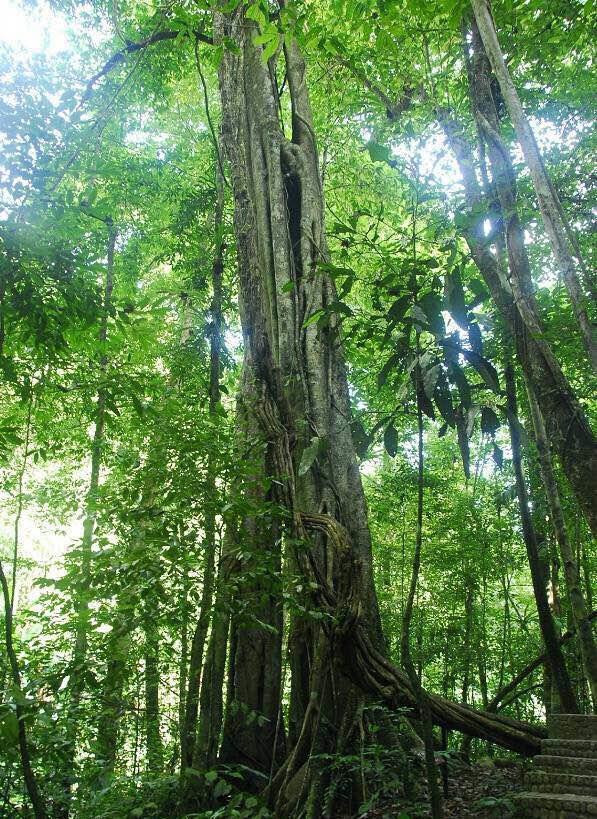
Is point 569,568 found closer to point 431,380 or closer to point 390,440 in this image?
point 390,440

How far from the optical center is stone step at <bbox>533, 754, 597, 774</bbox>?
2.78m

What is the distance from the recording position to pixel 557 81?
6.45 m

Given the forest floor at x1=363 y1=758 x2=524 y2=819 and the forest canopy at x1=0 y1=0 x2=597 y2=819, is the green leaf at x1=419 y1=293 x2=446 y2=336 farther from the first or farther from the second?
the forest floor at x1=363 y1=758 x2=524 y2=819

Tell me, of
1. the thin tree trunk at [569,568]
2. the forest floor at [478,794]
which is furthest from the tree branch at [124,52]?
the forest floor at [478,794]

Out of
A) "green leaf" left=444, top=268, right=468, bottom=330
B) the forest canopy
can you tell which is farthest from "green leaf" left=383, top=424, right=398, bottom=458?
"green leaf" left=444, top=268, right=468, bottom=330

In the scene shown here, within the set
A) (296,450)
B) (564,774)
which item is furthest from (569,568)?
(296,450)

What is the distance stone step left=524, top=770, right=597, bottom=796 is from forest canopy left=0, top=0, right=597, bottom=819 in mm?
354

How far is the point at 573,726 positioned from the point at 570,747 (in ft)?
0.40

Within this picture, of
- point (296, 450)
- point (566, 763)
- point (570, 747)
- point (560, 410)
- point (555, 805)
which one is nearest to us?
point (555, 805)

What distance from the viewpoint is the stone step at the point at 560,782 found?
263 cm

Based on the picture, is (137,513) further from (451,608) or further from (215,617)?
(451,608)

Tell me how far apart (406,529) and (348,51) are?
6.51 metres

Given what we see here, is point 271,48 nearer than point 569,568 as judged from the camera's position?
→ Yes

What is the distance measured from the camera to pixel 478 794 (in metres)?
3.37
